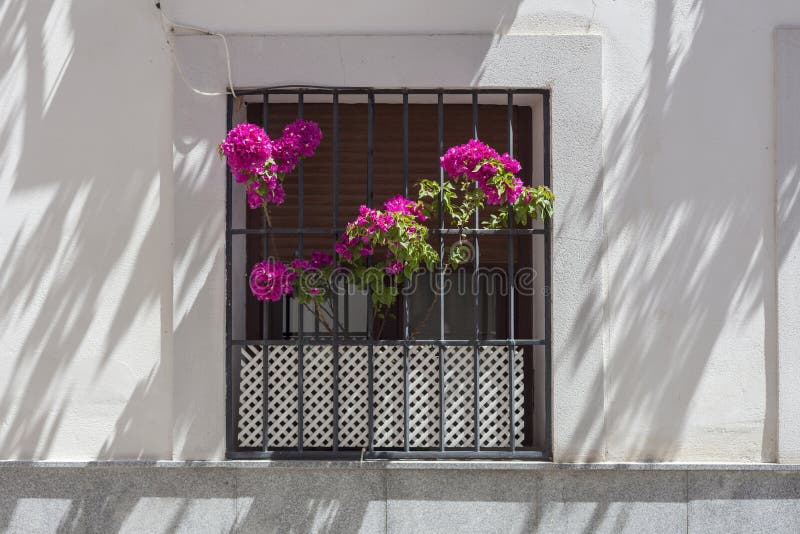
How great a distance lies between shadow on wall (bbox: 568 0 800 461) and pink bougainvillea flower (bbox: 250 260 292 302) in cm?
203

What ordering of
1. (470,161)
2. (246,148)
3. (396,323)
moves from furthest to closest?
(396,323), (470,161), (246,148)

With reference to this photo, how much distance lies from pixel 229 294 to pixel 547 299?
207cm

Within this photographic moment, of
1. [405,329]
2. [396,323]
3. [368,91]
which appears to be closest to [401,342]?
[405,329]

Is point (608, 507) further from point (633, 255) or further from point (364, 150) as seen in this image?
point (364, 150)

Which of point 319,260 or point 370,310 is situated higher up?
point 319,260

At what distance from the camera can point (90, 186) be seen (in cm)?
480

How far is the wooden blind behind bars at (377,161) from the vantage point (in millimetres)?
5297

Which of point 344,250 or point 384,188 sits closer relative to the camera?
point 344,250

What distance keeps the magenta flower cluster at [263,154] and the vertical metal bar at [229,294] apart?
0.17 metres

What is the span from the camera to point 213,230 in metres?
4.79

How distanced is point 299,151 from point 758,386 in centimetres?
328

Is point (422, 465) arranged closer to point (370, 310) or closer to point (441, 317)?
point (441, 317)

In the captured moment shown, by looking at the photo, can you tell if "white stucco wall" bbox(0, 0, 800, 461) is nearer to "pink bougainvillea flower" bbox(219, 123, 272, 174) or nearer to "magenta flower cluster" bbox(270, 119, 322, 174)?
"pink bougainvillea flower" bbox(219, 123, 272, 174)

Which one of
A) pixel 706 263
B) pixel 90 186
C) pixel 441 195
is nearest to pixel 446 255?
pixel 441 195
